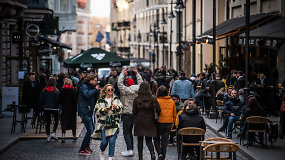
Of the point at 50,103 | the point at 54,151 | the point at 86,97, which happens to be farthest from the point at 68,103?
the point at 86,97

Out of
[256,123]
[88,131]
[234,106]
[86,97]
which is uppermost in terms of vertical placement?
[86,97]

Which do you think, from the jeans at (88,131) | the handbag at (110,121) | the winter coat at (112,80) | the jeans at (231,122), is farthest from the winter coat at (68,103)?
the winter coat at (112,80)

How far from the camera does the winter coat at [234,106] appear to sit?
16234 mm

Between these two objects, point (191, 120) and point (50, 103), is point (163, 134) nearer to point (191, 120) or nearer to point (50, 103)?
point (191, 120)

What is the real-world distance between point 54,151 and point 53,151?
0.03m

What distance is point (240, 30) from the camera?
26297 mm

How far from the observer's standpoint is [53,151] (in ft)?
47.5

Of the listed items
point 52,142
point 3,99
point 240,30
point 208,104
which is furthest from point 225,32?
point 52,142

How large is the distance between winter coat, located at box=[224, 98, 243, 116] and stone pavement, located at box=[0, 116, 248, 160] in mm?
2174

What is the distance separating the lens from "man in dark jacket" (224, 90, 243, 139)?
1609 centimetres

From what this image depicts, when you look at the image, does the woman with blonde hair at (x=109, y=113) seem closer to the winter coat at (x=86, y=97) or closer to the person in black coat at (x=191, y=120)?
the person in black coat at (x=191, y=120)

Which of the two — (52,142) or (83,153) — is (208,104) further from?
(83,153)

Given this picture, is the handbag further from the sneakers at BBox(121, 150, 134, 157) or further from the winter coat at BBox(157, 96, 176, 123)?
the sneakers at BBox(121, 150, 134, 157)

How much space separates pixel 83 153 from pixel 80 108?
1.09 metres
